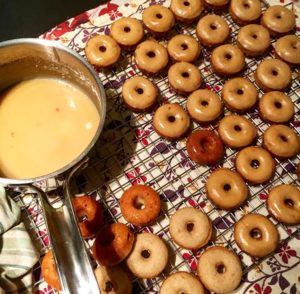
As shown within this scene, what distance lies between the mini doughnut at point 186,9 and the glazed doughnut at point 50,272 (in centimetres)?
91

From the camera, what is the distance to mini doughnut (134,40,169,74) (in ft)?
4.30

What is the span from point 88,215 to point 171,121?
380 millimetres

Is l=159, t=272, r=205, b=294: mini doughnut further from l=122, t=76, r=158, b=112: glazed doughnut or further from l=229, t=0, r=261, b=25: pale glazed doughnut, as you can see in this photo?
l=229, t=0, r=261, b=25: pale glazed doughnut

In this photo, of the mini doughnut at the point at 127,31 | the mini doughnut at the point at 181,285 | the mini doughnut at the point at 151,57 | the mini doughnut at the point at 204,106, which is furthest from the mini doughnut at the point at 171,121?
the mini doughnut at the point at 181,285

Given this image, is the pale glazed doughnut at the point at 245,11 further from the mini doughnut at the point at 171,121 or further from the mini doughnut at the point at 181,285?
the mini doughnut at the point at 181,285

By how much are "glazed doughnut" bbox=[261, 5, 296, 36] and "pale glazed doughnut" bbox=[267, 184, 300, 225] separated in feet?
1.92

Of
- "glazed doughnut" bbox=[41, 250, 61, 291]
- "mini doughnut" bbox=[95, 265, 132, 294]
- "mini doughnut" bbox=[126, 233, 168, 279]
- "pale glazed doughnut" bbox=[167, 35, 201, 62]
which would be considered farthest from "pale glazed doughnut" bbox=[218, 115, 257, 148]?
"glazed doughnut" bbox=[41, 250, 61, 291]

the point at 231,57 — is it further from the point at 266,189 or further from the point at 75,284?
the point at 75,284

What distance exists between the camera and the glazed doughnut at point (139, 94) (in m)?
1.25

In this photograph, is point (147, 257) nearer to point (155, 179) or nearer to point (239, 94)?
point (155, 179)

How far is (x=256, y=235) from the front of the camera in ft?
3.62

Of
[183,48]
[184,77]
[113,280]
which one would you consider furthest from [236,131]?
[113,280]

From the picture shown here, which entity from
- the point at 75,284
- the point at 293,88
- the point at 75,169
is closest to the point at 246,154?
the point at 293,88

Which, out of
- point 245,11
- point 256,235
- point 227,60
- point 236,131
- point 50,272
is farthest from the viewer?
point 245,11
